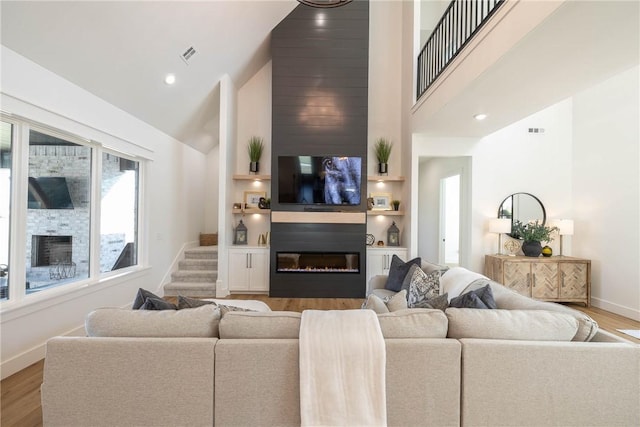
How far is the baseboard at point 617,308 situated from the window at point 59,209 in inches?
267

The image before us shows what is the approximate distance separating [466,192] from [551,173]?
4.49 ft

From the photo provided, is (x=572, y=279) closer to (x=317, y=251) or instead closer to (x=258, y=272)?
(x=317, y=251)

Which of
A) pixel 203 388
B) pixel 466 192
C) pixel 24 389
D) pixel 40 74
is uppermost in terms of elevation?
pixel 40 74

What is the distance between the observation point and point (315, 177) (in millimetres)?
5227

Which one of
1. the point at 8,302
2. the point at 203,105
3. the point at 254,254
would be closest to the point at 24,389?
the point at 8,302

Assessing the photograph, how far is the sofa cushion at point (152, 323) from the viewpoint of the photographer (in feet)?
5.52

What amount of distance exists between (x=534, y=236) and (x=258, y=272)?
4.41 m

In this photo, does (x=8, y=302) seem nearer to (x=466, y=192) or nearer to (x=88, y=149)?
(x=88, y=149)

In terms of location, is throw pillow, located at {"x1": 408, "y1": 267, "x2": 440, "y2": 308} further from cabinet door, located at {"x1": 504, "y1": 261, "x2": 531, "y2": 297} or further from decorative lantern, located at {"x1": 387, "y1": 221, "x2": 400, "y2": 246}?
decorative lantern, located at {"x1": 387, "y1": 221, "x2": 400, "y2": 246}

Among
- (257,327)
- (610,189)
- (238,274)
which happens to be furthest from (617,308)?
(238,274)

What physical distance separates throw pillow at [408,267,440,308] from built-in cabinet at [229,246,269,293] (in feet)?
9.94

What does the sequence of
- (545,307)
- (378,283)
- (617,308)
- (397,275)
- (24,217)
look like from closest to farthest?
(545,307), (24,217), (397,275), (378,283), (617,308)

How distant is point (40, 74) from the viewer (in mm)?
2768

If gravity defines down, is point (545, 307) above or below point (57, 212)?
below
